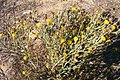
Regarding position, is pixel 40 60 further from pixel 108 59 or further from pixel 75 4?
pixel 75 4

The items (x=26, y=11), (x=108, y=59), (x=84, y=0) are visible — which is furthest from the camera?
(x=84, y=0)

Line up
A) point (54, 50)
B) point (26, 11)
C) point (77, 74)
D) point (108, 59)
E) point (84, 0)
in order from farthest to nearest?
point (84, 0) < point (26, 11) < point (108, 59) < point (77, 74) < point (54, 50)

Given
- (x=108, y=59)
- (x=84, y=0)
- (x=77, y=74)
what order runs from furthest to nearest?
(x=84, y=0), (x=108, y=59), (x=77, y=74)

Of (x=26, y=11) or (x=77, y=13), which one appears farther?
(x=26, y=11)

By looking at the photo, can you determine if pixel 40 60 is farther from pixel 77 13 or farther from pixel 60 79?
pixel 77 13

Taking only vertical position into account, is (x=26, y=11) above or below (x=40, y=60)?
above

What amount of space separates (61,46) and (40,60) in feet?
1.03

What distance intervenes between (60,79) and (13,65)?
0.58 meters

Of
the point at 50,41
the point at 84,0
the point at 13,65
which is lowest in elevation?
the point at 13,65

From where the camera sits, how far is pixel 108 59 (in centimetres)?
313

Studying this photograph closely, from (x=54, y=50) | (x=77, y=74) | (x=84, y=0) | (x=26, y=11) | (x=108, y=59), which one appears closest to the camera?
(x=54, y=50)

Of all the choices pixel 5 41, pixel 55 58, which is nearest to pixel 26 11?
pixel 5 41

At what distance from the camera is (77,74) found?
2783mm

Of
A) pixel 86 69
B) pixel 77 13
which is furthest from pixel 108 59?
pixel 77 13
